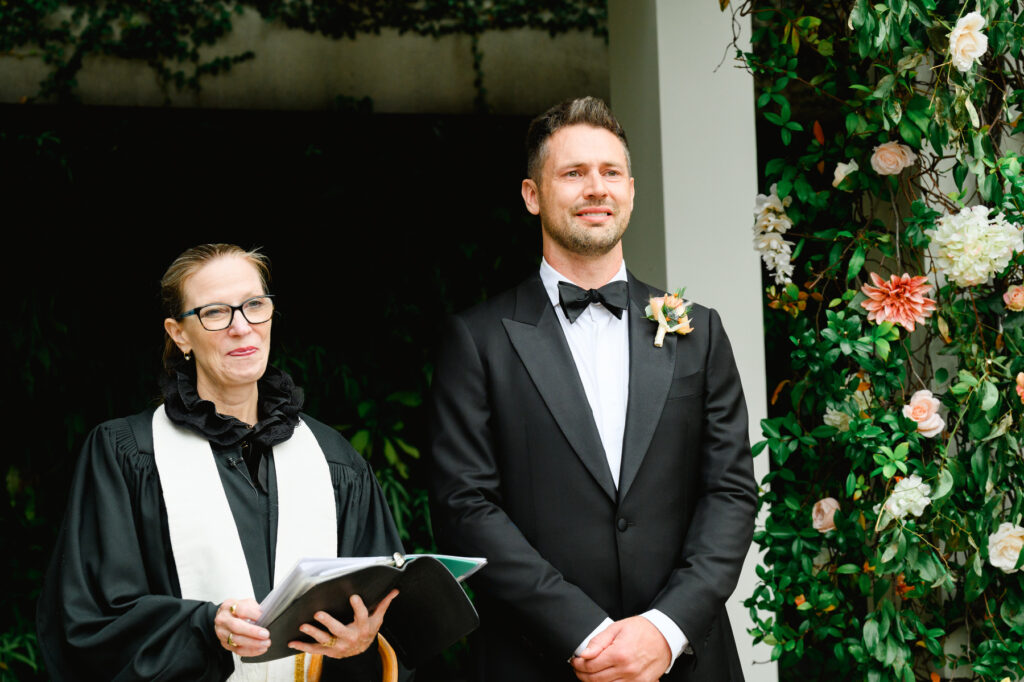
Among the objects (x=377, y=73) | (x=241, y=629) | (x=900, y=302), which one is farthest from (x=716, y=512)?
(x=377, y=73)

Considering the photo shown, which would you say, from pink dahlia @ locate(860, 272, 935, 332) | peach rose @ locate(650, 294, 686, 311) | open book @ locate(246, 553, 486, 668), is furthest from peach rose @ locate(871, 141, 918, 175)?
open book @ locate(246, 553, 486, 668)

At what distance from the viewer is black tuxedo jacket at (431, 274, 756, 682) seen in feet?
7.67

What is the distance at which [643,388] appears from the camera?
2439 millimetres

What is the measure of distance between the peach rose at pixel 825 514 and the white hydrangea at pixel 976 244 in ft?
2.19

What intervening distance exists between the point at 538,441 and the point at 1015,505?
123cm

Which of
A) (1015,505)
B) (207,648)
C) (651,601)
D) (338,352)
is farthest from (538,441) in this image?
(338,352)

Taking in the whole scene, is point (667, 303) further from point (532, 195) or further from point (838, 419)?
point (838, 419)

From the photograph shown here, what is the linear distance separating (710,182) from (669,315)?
0.99 metres

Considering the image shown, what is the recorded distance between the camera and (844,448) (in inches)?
114

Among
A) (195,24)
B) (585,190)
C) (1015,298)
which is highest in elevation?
(195,24)

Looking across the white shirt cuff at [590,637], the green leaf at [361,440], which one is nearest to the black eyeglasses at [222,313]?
the white shirt cuff at [590,637]

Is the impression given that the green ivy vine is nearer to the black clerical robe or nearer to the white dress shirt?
the white dress shirt

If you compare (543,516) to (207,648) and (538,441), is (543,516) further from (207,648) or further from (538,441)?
(207,648)

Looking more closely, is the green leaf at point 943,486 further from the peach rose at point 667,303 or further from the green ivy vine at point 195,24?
the green ivy vine at point 195,24
